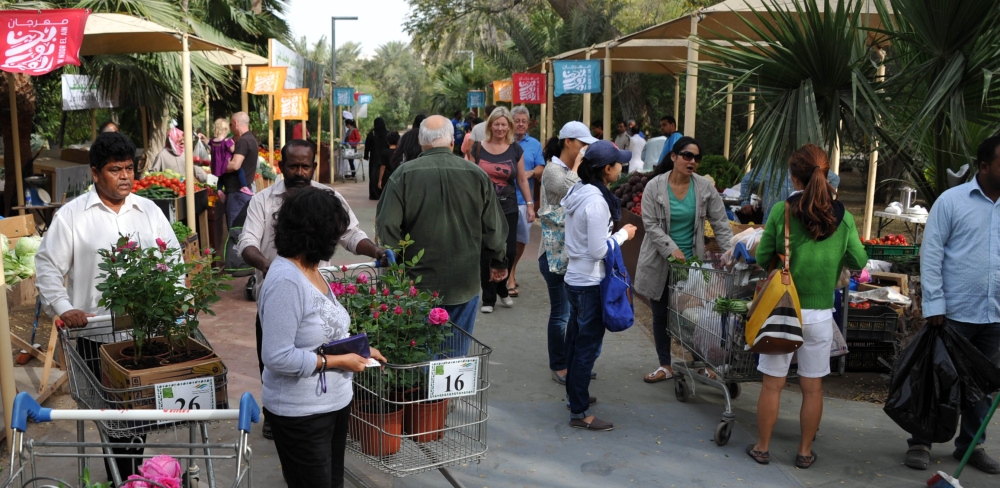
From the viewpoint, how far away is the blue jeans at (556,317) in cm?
654

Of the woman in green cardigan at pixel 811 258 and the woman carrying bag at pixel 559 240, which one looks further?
the woman carrying bag at pixel 559 240

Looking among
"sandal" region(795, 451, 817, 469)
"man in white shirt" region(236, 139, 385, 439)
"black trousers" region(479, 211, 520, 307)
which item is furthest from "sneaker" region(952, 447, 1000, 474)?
"black trousers" region(479, 211, 520, 307)

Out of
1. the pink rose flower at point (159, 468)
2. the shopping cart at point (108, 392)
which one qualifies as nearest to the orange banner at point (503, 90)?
the shopping cart at point (108, 392)

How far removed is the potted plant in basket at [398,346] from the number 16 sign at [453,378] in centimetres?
9

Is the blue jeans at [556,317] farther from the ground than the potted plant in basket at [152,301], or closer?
closer

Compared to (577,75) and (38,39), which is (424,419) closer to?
(38,39)

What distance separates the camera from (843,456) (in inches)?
210

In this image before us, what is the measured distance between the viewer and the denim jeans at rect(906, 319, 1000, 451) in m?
4.96

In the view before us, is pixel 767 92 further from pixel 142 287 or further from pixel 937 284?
pixel 142 287

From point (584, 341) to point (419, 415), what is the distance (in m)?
1.87

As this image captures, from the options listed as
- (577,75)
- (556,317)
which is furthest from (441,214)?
(577,75)

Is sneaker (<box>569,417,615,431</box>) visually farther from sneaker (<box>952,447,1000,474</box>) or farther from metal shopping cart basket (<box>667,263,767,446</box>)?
sneaker (<box>952,447,1000,474</box>)

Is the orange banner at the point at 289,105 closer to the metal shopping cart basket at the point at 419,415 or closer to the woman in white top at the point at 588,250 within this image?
the woman in white top at the point at 588,250

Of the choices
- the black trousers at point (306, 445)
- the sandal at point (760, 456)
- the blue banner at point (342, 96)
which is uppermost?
the blue banner at point (342, 96)
